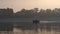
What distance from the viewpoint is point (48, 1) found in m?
7.65

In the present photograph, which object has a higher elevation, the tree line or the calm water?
the tree line

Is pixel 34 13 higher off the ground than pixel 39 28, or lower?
higher

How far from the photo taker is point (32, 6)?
7637mm

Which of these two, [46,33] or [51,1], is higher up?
[51,1]

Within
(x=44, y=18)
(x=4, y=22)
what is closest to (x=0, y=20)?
(x=4, y=22)

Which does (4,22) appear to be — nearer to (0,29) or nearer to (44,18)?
(0,29)

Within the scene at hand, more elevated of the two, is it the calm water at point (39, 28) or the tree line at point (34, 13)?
the tree line at point (34, 13)

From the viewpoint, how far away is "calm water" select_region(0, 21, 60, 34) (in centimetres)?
761

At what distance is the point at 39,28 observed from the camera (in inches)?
300

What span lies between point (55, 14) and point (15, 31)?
65 cm

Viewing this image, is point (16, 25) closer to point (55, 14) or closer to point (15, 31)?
point (15, 31)

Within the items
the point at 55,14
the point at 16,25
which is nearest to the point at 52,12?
the point at 55,14

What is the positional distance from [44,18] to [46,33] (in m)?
0.23

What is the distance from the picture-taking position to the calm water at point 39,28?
7.61 metres
